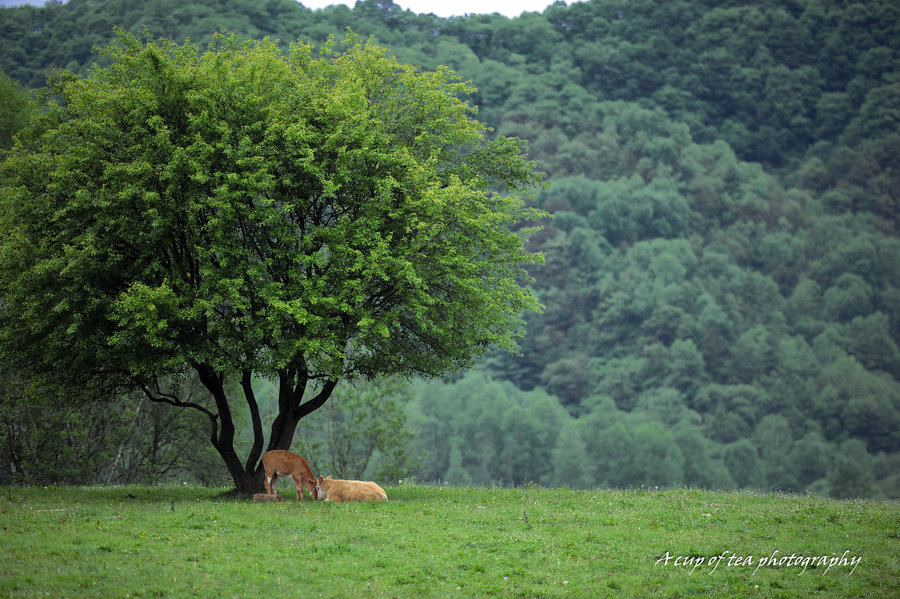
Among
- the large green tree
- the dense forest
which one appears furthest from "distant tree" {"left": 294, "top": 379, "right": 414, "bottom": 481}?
the dense forest

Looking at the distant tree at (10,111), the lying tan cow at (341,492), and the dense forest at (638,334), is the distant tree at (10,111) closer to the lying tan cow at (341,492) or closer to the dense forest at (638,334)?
the lying tan cow at (341,492)

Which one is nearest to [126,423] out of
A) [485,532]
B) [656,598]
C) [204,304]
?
[204,304]

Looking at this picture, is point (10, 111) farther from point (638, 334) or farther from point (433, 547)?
point (638, 334)

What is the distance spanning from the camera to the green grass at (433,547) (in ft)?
47.4

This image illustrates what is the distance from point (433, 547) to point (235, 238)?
11514 millimetres

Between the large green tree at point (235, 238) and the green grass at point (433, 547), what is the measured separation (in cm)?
439

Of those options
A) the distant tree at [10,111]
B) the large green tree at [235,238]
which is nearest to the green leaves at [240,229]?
the large green tree at [235,238]

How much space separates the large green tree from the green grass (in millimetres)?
4395

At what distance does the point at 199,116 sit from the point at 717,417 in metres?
138

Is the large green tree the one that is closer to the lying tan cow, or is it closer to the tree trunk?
the tree trunk

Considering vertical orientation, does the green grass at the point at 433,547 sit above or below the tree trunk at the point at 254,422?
below

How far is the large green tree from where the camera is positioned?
22656 millimetres

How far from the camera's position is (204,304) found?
21812 mm

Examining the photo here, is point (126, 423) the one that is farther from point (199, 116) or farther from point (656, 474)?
point (656, 474)
